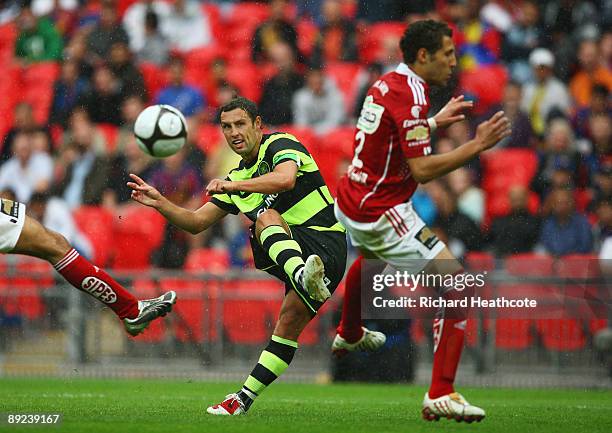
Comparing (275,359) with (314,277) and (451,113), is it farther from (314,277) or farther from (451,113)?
(451,113)

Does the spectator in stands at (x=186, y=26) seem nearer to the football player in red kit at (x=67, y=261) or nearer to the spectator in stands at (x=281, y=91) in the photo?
the spectator in stands at (x=281, y=91)

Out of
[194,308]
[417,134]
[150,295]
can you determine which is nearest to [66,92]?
[150,295]

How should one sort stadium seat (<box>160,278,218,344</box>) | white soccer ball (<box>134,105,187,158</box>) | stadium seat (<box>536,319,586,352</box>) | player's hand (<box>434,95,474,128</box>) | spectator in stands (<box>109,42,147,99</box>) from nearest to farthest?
1. player's hand (<box>434,95,474,128</box>)
2. white soccer ball (<box>134,105,187,158</box>)
3. stadium seat (<box>536,319,586,352</box>)
4. stadium seat (<box>160,278,218,344</box>)
5. spectator in stands (<box>109,42,147,99</box>)

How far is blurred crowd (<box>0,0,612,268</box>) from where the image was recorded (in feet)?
46.4

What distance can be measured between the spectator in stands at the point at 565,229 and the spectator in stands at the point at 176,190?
4.44m

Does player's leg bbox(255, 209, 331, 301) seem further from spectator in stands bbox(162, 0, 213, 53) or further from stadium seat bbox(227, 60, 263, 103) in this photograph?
spectator in stands bbox(162, 0, 213, 53)

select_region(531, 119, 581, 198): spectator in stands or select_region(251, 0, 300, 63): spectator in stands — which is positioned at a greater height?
select_region(251, 0, 300, 63): spectator in stands

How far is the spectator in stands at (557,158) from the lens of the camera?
1419 cm

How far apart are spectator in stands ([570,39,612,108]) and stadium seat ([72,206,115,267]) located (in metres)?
6.27

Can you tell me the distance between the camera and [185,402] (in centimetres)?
963

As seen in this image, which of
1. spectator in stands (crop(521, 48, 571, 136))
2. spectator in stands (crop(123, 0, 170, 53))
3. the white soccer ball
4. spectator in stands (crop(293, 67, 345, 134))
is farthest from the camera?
spectator in stands (crop(123, 0, 170, 53))

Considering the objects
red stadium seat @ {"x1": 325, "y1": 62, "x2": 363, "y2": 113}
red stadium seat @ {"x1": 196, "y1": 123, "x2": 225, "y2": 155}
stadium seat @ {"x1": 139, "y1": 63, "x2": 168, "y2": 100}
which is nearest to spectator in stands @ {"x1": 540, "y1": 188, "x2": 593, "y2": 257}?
red stadium seat @ {"x1": 325, "y1": 62, "x2": 363, "y2": 113}

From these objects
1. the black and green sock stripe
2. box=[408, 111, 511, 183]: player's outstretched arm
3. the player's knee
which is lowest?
the black and green sock stripe

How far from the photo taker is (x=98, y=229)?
1505 centimetres
